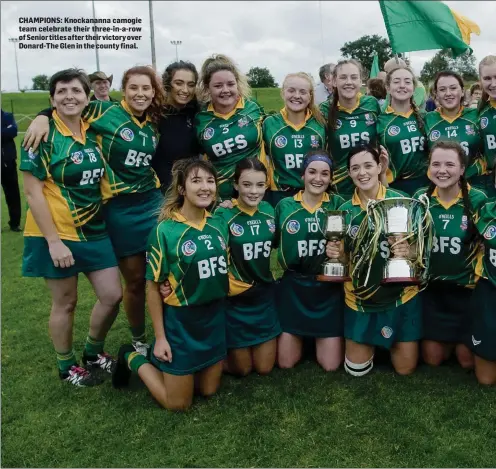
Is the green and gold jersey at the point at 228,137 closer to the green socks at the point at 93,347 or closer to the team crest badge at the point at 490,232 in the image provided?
the green socks at the point at 93,347

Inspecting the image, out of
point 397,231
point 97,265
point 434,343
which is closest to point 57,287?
point 97,265

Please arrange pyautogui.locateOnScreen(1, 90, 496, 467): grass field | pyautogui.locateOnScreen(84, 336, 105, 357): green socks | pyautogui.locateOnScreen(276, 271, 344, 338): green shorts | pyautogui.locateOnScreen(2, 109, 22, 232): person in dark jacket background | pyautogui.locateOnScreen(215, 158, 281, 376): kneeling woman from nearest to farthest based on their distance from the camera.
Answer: pyautogui.locateOnScreen(1, 90, 496, 467): grass field → pyautogui.locateOnScreen(215, 158, 281, 376): kneeling woman → pyautogui.locateOnScreen(276, 271, 344, 338): green shorts → pyautogui.locateOnScreen(84, 336, 105, 357): green socks → pyautogui.locateOnScreen(2, 109, 22, 232): person in dark jacket background

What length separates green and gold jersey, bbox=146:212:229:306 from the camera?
3.23 m

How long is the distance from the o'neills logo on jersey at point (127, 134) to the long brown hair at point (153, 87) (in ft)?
0.81

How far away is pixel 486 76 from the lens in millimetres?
3973

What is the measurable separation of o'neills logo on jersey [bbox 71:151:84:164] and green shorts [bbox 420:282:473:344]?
2.40 meters

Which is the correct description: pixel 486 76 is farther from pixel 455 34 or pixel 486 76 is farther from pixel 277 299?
pixel 277 299

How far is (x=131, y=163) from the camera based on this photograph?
367 centimetres

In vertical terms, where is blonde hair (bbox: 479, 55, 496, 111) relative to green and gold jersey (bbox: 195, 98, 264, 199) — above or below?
above

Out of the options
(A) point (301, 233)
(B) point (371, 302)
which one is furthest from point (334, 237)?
(B) point (371, 302)

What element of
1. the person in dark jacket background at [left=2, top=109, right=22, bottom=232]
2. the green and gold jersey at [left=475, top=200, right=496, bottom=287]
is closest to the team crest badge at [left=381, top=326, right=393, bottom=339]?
the green and gold jersey at [left=475, top=200, right=496, bottom=287]

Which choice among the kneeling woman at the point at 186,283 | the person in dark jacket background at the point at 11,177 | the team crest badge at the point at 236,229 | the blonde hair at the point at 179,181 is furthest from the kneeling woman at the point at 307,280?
the person in dark jacket background at the point at 11,177

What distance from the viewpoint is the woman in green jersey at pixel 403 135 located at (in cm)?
415

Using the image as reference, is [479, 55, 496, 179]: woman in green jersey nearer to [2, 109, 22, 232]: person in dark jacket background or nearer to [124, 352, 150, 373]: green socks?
[124, 352, 150, 373]: green socks
